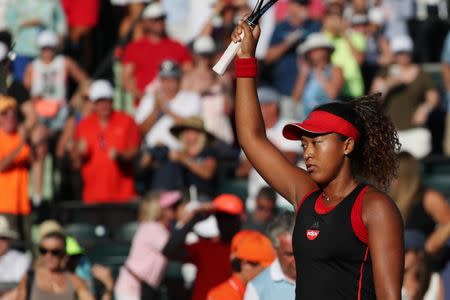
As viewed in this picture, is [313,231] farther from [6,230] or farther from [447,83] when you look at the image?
[447,83]

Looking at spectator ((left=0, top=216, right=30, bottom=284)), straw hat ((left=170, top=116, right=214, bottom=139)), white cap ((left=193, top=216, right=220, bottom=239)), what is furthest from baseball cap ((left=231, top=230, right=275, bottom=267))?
straw hat ((left=170, top=116, right=214, bottom=139))

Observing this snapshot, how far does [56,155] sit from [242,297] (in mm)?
5013

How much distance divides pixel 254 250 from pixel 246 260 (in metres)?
0.08

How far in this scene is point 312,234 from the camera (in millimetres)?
4965

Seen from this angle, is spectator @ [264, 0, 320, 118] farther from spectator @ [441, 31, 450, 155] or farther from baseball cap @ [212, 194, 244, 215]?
baseball cap @ [212, 194, 244, 215]

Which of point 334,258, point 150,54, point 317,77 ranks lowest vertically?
point 334,258

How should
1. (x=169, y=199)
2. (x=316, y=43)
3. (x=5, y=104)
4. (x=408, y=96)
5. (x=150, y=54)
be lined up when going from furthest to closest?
(x=150, y=54) < (x=408, y=96) < (x=316, y=43) < (x=5, y=104) < (x=169, y=199)

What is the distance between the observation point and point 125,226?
38.8 feet

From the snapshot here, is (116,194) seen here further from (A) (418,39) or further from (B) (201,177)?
(A) (418,39)

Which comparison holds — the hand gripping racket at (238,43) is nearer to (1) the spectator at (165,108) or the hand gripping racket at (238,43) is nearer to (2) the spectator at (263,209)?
(2) the spectator at (263,209)

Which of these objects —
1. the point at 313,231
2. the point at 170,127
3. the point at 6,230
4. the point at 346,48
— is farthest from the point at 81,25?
the point at 313,231

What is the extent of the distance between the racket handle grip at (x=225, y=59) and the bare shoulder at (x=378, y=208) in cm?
75

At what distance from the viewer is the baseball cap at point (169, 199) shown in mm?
10570

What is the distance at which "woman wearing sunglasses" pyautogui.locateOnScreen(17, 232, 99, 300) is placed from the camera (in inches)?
361
